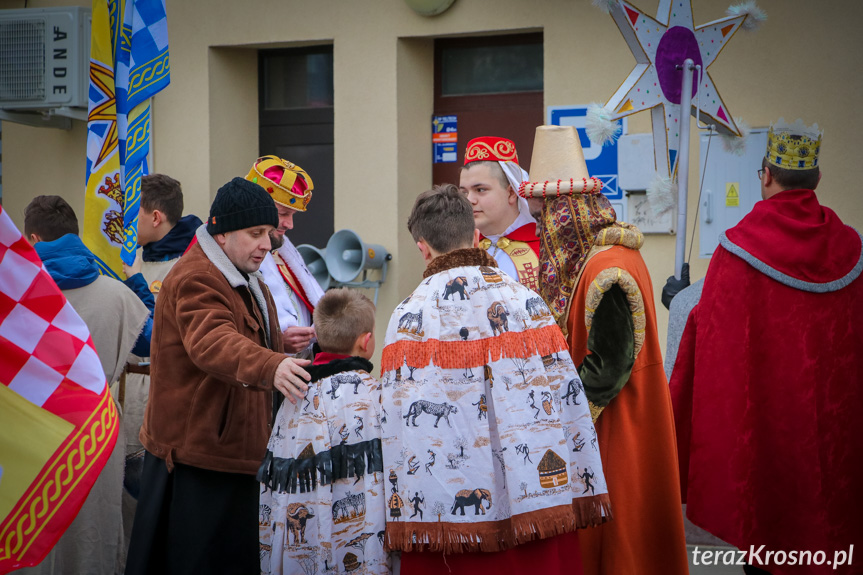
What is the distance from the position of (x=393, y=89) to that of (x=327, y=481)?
4179 mm

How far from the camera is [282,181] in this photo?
4.12 metres

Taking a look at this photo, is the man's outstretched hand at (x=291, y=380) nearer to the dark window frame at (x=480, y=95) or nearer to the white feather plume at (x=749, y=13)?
the white feather plume at (x=749, y=13)

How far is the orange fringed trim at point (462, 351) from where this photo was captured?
2.48m

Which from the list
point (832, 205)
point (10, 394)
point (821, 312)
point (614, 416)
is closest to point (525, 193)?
point (614, 416)

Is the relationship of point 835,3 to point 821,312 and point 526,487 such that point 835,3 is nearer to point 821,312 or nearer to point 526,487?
point 821,312

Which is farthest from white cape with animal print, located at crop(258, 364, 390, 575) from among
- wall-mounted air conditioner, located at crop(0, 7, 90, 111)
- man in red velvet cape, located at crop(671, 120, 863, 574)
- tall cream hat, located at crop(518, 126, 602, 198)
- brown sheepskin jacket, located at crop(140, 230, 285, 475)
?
wall-mounted air conditioner, located at crop(0, 7, 90, 111)

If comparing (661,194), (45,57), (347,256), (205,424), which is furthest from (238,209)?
(45,57)

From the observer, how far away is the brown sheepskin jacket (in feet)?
9.32

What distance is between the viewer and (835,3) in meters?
5.53

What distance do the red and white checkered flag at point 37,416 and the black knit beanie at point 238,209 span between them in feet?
3.35

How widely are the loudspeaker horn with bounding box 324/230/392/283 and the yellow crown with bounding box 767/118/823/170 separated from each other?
3.19m

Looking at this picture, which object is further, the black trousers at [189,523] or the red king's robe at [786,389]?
the red king's robe at [786,389]

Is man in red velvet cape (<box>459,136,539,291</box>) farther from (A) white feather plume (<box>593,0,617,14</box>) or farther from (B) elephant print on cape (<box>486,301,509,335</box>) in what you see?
(B) elephant print on cape (<box>486,301,509,335</box>)

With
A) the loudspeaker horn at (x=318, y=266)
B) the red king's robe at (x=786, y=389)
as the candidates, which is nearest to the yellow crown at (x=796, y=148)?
the red king's robe at (x=786, y=389)
